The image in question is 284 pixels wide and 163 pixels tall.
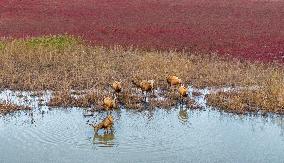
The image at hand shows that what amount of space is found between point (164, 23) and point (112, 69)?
35.7ft

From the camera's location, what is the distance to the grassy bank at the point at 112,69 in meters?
17.4

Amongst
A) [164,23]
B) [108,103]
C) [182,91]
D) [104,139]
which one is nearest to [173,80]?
[182,91]

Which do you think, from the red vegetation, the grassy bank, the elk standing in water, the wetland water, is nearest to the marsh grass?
the wetland water

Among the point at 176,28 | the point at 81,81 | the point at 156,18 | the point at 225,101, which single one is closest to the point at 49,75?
the point at 81,81

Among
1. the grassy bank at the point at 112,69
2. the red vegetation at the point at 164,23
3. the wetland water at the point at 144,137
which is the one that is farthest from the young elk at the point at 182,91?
Answer: the red vegetation at the point at 164,23

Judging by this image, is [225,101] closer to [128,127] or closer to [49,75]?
[128,127]

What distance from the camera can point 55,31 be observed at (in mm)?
27859

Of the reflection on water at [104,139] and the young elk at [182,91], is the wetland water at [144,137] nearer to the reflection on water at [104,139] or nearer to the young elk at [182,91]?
the reflection on water at [104,139]

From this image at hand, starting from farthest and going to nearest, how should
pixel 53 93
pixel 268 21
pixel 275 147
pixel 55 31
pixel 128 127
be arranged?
1. pixel 268 21
2. pixel 55 31
3. pixel 53 93
4. pixel 128 127
5. pixel 275 147

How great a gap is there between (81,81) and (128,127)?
14.8ft

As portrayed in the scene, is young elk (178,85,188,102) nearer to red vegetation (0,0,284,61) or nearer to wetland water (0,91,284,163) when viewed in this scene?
wetland water (0,91,284,163)

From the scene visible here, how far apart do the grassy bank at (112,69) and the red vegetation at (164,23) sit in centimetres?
231

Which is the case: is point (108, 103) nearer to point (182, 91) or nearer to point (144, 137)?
point (144, 137)

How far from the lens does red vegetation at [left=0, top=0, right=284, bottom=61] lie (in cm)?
2514
